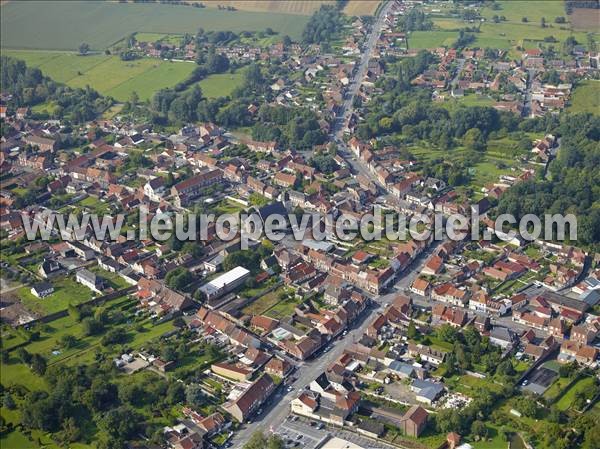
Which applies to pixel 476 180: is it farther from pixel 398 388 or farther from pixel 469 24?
pixel 469 24

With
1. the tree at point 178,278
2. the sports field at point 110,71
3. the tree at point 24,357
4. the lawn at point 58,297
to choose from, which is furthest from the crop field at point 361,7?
the tree at point 24,357

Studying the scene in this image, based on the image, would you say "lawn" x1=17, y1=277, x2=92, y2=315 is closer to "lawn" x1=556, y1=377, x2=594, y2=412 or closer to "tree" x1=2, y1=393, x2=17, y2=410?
"tree" x1=2, y1=393, x2=17, y2=410

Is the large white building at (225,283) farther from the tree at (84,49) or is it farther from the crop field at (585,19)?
the crop field at (585,19)

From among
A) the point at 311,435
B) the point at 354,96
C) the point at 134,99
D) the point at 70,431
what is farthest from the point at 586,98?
the point at 70,431

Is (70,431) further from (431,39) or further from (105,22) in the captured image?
(105,22)

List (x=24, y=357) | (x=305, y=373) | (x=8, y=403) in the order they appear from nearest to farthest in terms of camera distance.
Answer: (x=8, y=403) < (x=305, y=373) < (x=24, y=357)
